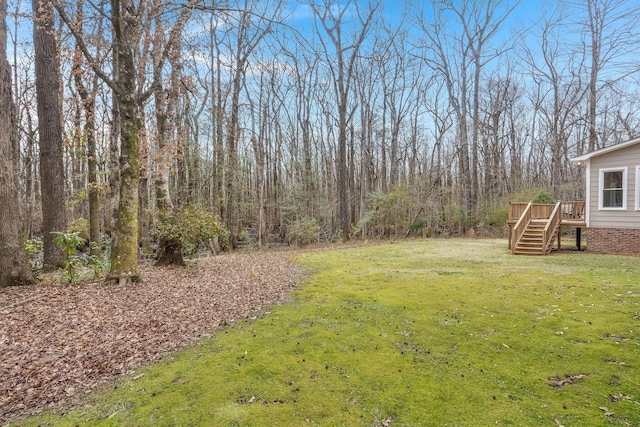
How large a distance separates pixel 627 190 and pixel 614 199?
1.51 ft

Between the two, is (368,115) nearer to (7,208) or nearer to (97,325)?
(7,208)

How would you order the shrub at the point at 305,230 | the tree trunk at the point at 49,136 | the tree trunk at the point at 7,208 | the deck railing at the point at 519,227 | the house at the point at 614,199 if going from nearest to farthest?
1. the tree trunk at the point at 7,208
2. the tree trunk at the point at 49,136
3. the house at the point at 614,199
4. the deck railing at the point at 519,227
5. the shrub at the point at 305,230

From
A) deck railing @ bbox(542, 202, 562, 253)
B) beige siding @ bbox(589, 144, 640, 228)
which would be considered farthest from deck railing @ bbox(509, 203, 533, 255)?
beige siding @ bbox(589, 144, 640, 228)

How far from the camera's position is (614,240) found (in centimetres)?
1119

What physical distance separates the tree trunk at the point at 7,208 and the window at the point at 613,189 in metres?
16.2

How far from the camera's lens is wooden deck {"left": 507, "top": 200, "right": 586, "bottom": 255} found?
37.3 feet

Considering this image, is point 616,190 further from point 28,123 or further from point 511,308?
point 28,123

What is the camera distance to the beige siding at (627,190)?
1077cm

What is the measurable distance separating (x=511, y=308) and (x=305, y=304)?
127 inches

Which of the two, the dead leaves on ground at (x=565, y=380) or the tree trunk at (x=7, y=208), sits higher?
the tree trunk at (x=7, y=208)

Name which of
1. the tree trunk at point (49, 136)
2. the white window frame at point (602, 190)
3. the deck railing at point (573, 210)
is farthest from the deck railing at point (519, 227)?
the tree trunk at point (49, 136)

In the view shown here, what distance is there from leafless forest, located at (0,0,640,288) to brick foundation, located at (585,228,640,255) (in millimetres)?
6891

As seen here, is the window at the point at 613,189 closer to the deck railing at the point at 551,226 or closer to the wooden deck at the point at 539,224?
the wooden deck at the point at 539,224

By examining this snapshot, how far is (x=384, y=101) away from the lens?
2289cm
